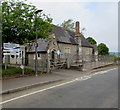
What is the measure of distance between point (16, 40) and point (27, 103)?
9.84 m

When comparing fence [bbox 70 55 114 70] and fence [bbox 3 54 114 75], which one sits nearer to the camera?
fence [bbox 3 54 114 75]

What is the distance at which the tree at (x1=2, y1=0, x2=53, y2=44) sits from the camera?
40.7ft

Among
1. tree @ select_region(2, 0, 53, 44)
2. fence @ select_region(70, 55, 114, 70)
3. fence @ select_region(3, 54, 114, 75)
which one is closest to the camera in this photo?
tree @ select_region(2, 0, 53, 44)

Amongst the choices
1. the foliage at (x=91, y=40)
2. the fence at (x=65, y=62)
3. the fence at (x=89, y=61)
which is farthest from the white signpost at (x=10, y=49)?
the foliage at (x=91, y=40)

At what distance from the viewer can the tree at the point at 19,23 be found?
12.4m

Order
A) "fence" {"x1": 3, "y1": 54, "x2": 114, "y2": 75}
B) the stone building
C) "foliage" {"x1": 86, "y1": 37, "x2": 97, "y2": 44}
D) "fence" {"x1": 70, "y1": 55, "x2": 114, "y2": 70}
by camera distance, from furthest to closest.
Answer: "foliage" {"x1": 86, "y1": 37, "x2": 97, "y2": 44} < "fence" {"x1": 70, "y1": 55, "x2": 114, "y2": 70} < the stone building < "fence" {"x1": 3, "y1": 54, "x2": 114, "y2": 75}

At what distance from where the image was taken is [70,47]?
28656mm

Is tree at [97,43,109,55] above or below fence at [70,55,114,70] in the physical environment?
above

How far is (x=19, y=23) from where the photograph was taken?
1266 centimetres

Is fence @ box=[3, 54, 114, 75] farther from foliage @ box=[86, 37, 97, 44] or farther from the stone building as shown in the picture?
foliage @ box=[86, 37, 97, 44]

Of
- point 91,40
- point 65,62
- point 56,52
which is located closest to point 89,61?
point 65,62

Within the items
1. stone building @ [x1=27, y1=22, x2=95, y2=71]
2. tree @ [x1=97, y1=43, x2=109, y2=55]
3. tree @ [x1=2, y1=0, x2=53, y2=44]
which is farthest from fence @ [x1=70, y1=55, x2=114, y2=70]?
tree @ [x1=97, y1=43, x2=109, y2=55]

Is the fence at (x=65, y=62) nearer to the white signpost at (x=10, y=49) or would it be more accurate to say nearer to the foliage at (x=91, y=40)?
the white signpost at (x=10, y=49)

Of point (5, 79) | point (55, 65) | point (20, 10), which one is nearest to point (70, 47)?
point (55, 65)
